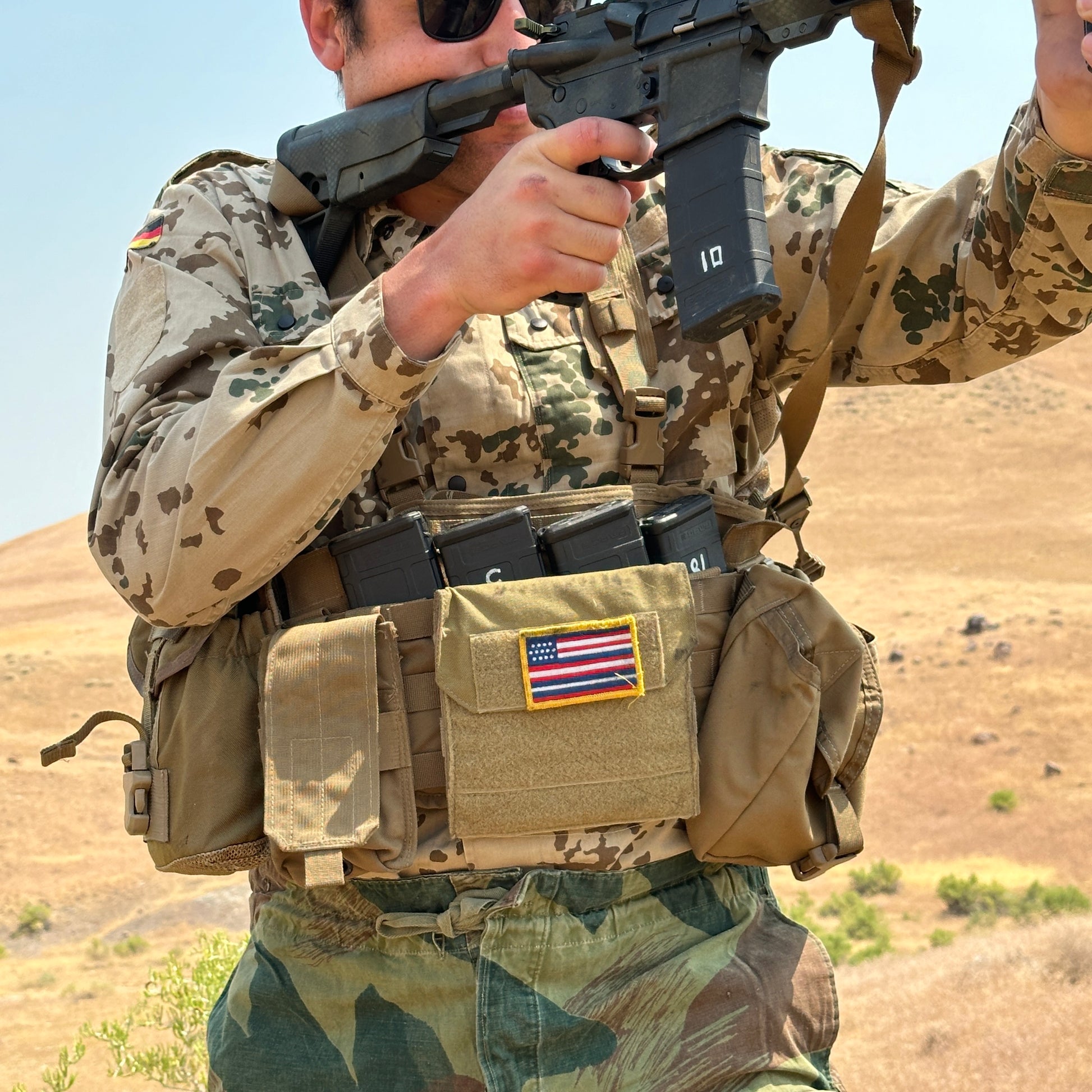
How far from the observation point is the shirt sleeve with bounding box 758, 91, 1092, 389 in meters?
2.40

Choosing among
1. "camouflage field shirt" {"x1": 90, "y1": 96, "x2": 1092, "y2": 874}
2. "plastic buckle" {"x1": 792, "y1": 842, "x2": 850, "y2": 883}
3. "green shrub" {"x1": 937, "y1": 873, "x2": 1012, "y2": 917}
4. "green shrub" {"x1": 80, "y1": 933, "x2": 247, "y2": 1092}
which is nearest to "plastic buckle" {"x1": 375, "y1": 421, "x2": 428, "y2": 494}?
"camouflage field shirt" {"x1": 90, "y1": 96, "x2": 1092, "y2": 874}

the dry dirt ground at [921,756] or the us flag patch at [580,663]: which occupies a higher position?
the us flag patch at [580,663]

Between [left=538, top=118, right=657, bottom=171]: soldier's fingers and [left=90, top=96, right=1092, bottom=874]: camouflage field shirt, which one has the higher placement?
[left=538, top=118, right=657, bottom=171]: soldier's fingers

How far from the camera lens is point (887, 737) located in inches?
852

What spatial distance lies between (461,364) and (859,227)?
0.75 m

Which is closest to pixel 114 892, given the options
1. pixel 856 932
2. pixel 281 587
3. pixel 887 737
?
pixel 856 932

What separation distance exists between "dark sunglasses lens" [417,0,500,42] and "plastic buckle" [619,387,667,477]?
2.47ft

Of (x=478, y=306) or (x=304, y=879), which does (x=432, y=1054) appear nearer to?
(x=304, y=879)

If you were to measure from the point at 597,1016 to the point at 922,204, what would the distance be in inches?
62.7

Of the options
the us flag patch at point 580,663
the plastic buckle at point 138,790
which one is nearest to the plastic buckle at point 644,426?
the us flag patch at point 580,663

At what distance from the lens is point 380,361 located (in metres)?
2.10

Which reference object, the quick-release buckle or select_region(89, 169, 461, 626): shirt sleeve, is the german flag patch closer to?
select_region(89, 169, 461, 626): shirt sleeve

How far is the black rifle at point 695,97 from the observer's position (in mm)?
2111

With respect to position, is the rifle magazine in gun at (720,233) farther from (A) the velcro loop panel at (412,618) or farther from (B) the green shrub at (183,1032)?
(B) the green shrub at (183,1032)
